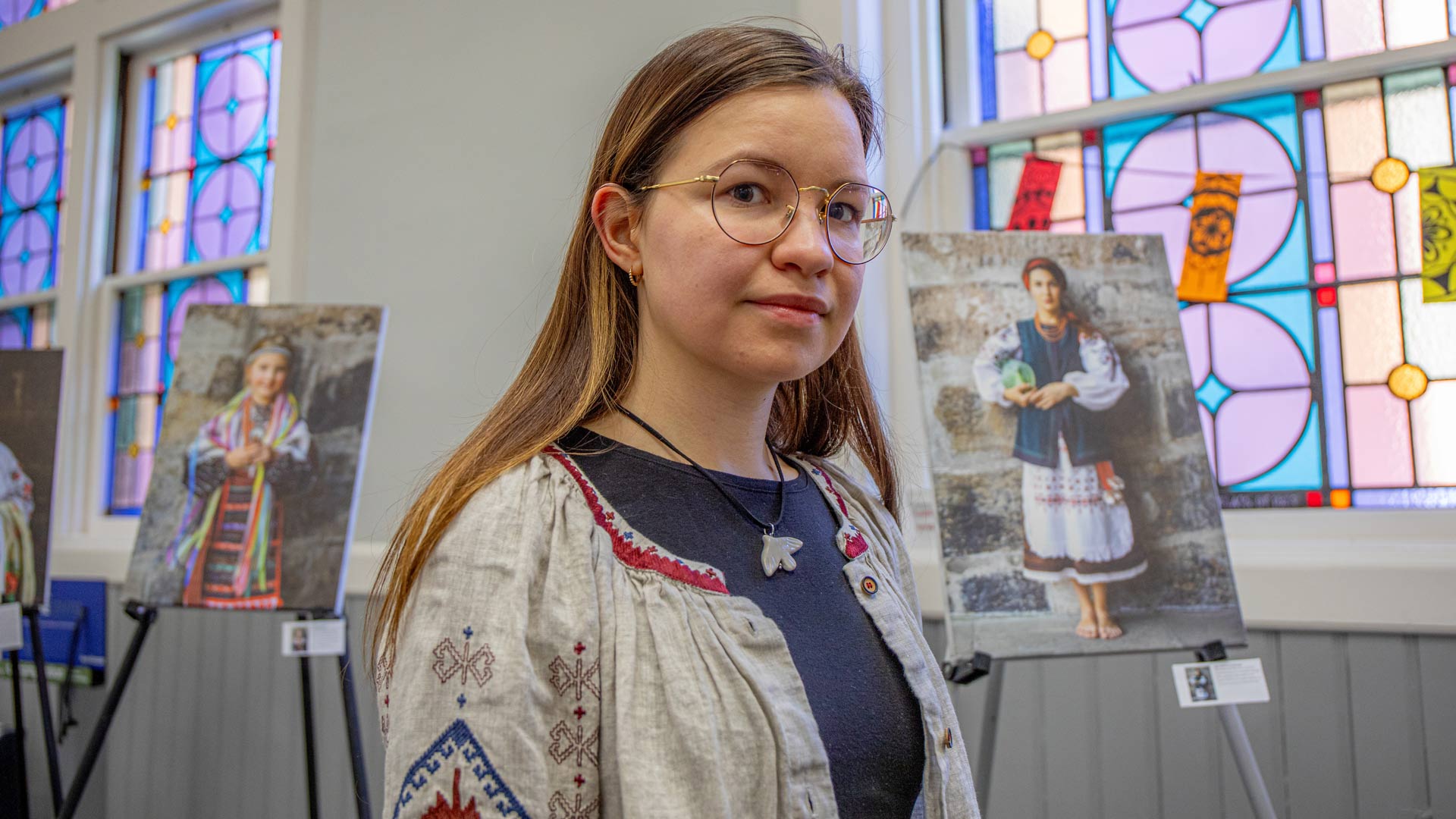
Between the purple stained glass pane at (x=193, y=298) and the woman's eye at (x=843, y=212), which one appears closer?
the woman's eye at (x=843, y=212)

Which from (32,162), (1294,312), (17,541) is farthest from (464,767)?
(32,162)

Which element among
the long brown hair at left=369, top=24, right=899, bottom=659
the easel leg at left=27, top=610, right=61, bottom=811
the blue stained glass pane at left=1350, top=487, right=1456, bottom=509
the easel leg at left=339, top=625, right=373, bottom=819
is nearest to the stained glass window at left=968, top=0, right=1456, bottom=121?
the blue stained glass pane at left=1350, top=487, right=1456, bottom=509

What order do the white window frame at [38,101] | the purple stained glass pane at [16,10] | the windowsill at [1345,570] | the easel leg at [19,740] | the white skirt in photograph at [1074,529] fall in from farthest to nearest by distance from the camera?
the purple stained glass pane at [16,10]
the white window frame at [38,101]
the easel leg at [19,740]
the windowsill at [1345,570]
the white skirt in photograph at [1074,529]

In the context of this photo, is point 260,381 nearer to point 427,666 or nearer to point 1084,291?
point 1084,291

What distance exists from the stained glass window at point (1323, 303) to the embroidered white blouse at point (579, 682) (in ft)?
5.17

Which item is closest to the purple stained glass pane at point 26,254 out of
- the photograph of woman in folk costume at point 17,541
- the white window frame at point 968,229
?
the photograph of woman in folk costume at point 17,541

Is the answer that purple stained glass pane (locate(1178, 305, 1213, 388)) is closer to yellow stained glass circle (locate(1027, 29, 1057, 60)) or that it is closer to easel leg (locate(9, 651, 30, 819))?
yellow stained glass circle (locate(1027, 29, 1057, 60))

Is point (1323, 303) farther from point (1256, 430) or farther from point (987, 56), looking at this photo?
point (987, 56)

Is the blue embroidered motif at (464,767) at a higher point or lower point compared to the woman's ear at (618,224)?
lower

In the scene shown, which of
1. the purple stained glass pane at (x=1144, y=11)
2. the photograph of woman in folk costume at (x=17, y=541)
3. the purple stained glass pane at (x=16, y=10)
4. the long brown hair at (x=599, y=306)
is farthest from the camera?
the purple stained glass pane at (x=16, y=10)

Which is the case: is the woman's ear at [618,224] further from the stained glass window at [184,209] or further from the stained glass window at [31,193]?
the stained glass window at [31,193]

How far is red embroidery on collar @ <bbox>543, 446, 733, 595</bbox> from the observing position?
778mm

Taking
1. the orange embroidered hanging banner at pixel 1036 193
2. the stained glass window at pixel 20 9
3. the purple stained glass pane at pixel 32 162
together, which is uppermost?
the stained glass window at pixel 20 9

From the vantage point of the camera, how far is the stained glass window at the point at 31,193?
13.5 feet
